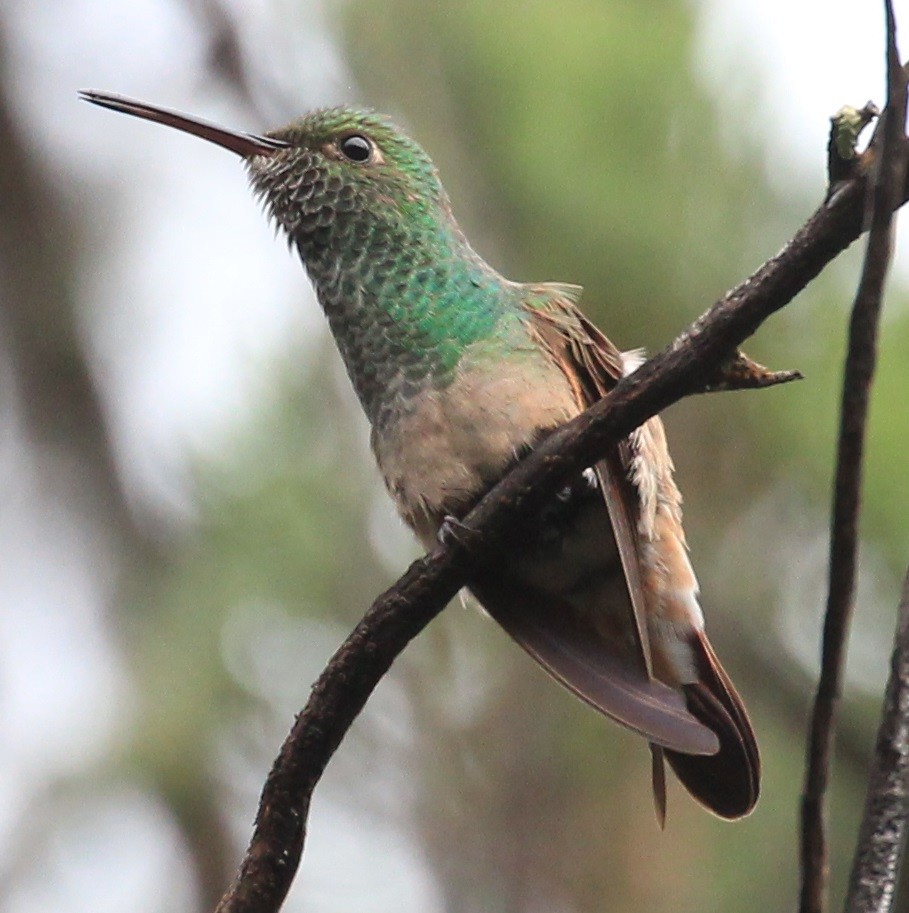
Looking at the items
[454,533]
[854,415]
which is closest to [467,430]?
[454,533]

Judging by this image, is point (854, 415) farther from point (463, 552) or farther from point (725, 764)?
point (725, 764)

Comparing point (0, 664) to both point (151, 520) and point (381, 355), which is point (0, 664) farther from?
point (381, 355)

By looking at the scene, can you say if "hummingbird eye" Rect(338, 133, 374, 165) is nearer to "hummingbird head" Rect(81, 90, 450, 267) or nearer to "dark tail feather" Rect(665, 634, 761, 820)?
"hummingbird head" Rect(81, 90, 450, 267)

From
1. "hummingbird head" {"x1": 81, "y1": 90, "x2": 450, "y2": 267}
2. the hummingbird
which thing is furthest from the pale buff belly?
"hummingbird head" {"x1": 81, "y1": 90, "x2": 450, "y2": 267}

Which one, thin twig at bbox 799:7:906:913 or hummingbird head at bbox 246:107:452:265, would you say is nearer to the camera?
thin twig at bbox 799:7:906:913

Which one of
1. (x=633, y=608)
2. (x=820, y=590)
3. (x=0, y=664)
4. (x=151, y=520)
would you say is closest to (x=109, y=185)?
(x=151, y=520)
